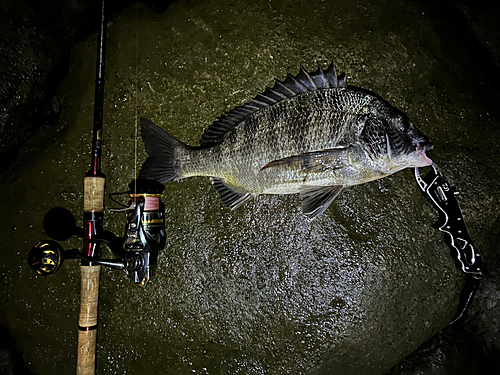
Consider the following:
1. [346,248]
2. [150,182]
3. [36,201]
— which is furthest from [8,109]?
[346,248]

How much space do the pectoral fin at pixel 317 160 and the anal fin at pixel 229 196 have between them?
1.31 ft

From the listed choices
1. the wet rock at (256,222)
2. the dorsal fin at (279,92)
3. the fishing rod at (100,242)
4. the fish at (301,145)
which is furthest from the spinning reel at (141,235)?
the dorsal fin at (279,92)

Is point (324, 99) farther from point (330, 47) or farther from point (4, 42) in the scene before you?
point (4, 42)

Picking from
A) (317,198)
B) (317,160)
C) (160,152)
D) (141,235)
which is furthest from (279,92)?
(141,235)

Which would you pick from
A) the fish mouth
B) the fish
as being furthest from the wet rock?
the fish mouth

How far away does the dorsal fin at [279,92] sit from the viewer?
216 centimetres

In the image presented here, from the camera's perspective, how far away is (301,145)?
2.07 meters

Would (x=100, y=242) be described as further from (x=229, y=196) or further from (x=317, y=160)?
(x=317, y=160)

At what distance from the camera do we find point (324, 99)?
2092 millimetres

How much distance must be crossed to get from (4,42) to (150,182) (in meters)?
1.63

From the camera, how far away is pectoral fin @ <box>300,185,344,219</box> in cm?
214

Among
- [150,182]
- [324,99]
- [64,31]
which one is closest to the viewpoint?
[324,99]

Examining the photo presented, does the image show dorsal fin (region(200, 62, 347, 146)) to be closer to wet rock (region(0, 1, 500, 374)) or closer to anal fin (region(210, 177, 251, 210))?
wet rock (region(0, 1, 500, 374))

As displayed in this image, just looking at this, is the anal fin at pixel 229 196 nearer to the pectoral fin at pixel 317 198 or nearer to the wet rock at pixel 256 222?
the wet rock at pixel 256 222
